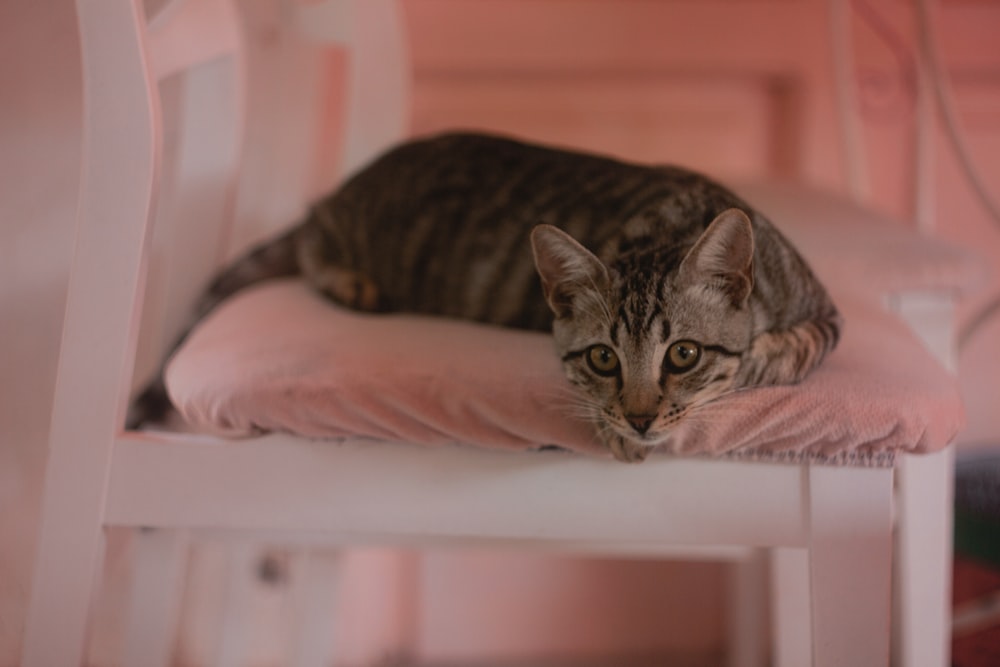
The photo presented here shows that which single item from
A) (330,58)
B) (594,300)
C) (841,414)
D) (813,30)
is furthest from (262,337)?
(813,30)

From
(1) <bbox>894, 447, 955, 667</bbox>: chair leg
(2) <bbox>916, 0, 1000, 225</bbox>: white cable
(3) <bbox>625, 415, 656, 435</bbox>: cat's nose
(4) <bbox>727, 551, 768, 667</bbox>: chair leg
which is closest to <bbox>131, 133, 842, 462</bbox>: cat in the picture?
(3) <bbox>625, 415, 656, 435</bbox>: cat's nose

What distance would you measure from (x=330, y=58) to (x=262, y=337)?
2.86ft

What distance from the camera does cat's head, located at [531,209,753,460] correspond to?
20.6 inches

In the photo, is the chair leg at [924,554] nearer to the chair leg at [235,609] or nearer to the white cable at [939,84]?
the white cable at [939,84]

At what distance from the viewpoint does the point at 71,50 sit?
62 centimetres

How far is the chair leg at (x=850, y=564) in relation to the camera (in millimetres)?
535

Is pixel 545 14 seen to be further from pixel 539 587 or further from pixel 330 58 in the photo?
pixel 539 587

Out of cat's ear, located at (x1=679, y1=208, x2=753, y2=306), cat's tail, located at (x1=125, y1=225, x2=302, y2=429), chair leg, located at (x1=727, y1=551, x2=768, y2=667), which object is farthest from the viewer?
chair leg, located at (x1=727, y1=551, x2=768, y2=667)

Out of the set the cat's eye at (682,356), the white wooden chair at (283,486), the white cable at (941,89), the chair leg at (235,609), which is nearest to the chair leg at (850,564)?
the white wooden chair at (283,486)

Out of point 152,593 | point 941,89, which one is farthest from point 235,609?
point 941,89

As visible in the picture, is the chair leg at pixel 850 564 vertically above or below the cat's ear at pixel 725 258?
below

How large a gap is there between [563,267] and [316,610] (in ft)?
2.21

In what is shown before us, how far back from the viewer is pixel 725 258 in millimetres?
525

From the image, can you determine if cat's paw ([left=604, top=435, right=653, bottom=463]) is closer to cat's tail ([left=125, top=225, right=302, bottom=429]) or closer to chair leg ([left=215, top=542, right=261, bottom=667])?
cat's tail ([left=125, top=225, right=302, bottom=429])
